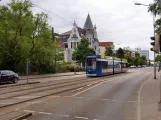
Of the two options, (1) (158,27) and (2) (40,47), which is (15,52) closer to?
→ (2) (40,47)

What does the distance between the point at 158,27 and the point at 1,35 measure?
28.6 m

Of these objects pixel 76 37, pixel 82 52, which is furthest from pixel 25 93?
pixel 76 37

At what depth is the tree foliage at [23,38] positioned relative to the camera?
51406 millimetres

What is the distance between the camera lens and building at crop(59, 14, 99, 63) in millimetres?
115988

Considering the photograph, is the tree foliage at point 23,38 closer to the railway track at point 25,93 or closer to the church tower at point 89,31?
the railway track at point 25,93

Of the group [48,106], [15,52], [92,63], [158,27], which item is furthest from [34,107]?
[15,52]

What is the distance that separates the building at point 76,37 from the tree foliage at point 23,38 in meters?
50.9

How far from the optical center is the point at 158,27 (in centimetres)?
2902

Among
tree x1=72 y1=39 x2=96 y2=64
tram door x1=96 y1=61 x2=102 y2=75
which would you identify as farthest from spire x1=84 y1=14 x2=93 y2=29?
tram door x1=96 y1=61 x2=102 y2=75

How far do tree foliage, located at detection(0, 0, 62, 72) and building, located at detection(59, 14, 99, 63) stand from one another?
167ft

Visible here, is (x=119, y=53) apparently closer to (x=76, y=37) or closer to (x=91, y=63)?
(x=76, y=37)

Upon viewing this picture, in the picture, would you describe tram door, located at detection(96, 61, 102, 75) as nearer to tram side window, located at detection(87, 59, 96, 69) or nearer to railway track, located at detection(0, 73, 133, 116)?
tram side window, located at detection(87, 59, 96, 69)

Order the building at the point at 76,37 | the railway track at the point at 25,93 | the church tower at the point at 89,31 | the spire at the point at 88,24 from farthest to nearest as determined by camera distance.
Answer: the spire at the point at 88,24, the church tower at the point at 89,31, the building at the point at 76,37, the railway track at the point at 25,93

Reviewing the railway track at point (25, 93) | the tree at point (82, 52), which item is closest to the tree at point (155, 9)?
the railway track at point (25, 93)
